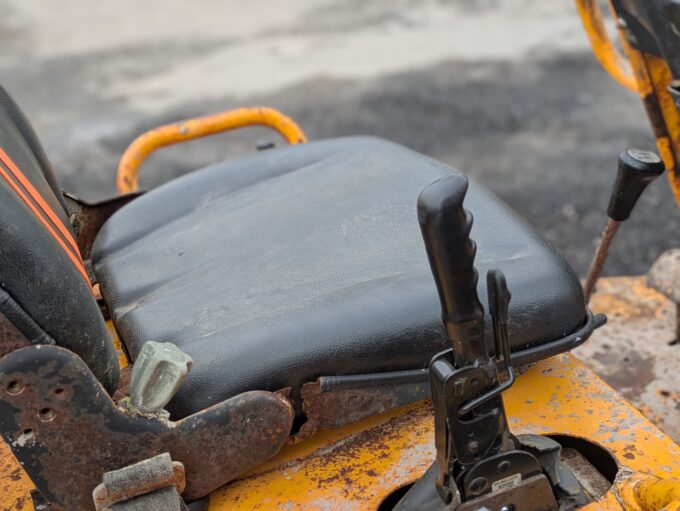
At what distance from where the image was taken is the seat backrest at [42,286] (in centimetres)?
97

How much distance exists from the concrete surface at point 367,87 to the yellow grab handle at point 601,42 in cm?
144

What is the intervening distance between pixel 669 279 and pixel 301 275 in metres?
0.98

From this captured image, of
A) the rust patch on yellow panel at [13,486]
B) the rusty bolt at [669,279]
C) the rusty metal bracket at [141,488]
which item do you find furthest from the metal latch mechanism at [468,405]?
the rusty bolt at [669,279]

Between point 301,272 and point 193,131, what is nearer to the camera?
point 301,272

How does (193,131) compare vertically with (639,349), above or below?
above

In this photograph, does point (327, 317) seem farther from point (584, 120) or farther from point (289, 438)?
point (584, 120)

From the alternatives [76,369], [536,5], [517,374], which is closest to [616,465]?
[517,374]

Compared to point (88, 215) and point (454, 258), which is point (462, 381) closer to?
point (454, 258)

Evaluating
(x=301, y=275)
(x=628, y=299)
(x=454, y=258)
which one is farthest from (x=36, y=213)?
(x=628, y=299)

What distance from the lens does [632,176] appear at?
1.53 m

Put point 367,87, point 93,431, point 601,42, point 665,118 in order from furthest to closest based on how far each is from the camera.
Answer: point 367,87, point 601,42, point 665,118, point 93,431

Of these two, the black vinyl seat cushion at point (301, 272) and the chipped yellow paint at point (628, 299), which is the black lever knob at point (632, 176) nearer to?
the black vinyl seat cushion at point (301, 272)

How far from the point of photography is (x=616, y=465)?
45.9 inches

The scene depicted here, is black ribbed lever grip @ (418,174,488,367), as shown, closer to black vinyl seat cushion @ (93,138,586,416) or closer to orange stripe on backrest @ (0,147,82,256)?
black vinyl seat cushion @ (93,138,586,416)
